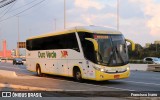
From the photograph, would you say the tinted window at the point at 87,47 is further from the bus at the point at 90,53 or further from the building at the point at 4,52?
the building at the point at 4,52

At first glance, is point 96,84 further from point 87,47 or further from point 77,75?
point 87,47

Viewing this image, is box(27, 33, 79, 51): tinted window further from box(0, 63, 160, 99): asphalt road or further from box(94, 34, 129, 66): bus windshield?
box(0, 63, 160, 99): asphalt road

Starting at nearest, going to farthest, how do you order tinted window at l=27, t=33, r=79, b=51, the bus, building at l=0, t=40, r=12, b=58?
1. the bus
2. tinted window at l=27, t=33, r=79, b=51
3. building at l=0, t=40, r=12, b=58

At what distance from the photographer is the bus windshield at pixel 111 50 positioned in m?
20.0

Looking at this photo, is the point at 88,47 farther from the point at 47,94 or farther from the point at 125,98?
the point at 125,98

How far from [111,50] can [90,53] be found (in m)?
1.24

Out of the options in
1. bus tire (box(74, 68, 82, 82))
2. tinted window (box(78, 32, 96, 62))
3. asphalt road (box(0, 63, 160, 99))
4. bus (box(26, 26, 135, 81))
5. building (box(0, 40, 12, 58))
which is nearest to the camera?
asphalt road (box(0, 63, 160, 99))

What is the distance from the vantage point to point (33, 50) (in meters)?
29.6

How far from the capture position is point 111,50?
66.5 ft

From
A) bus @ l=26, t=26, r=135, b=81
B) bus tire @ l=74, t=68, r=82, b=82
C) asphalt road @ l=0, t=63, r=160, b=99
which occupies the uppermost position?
bus @ l=26, t=26, r=135, b=81

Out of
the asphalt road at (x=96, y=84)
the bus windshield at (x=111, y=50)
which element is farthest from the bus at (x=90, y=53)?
the asphalt road at (x=96, y=84)

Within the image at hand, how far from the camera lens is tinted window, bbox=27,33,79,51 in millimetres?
22547

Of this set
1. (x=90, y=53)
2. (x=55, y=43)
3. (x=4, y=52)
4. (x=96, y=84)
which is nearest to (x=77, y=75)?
(x=96, y=84)

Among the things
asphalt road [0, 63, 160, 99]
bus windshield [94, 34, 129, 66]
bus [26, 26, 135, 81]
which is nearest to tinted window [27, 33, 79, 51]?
bus [26, 26, 135, 81]
